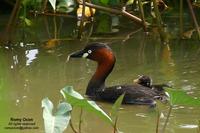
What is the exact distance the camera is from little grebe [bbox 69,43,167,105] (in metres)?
6.18

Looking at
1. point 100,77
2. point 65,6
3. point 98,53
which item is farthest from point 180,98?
point 65,6

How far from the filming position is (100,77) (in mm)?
6668

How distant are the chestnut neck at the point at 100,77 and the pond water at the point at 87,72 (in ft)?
0.54

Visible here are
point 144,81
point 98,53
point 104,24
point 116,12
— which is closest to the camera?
point 144,81

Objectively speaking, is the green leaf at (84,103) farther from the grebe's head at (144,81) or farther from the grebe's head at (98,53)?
the grebe's head at (98,53)

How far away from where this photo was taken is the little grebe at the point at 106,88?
6.18 metres

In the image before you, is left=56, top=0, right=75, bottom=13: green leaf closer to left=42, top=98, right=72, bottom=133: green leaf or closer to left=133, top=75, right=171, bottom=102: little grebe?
left=133, top=75, right=171, bottom=102: little grebe

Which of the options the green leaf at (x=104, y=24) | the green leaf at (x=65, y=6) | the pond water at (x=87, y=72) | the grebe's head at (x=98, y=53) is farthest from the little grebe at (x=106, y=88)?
the green leaf at (x=104, y=24)

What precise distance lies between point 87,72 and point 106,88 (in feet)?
2.85

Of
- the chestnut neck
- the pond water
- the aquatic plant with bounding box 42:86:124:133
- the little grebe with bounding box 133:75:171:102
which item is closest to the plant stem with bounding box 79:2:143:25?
the pond water

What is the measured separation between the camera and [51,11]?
9875mm

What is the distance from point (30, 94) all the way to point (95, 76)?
2.47 feet

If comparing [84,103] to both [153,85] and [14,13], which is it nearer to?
[153,85]

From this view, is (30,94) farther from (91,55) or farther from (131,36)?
(131,36)
